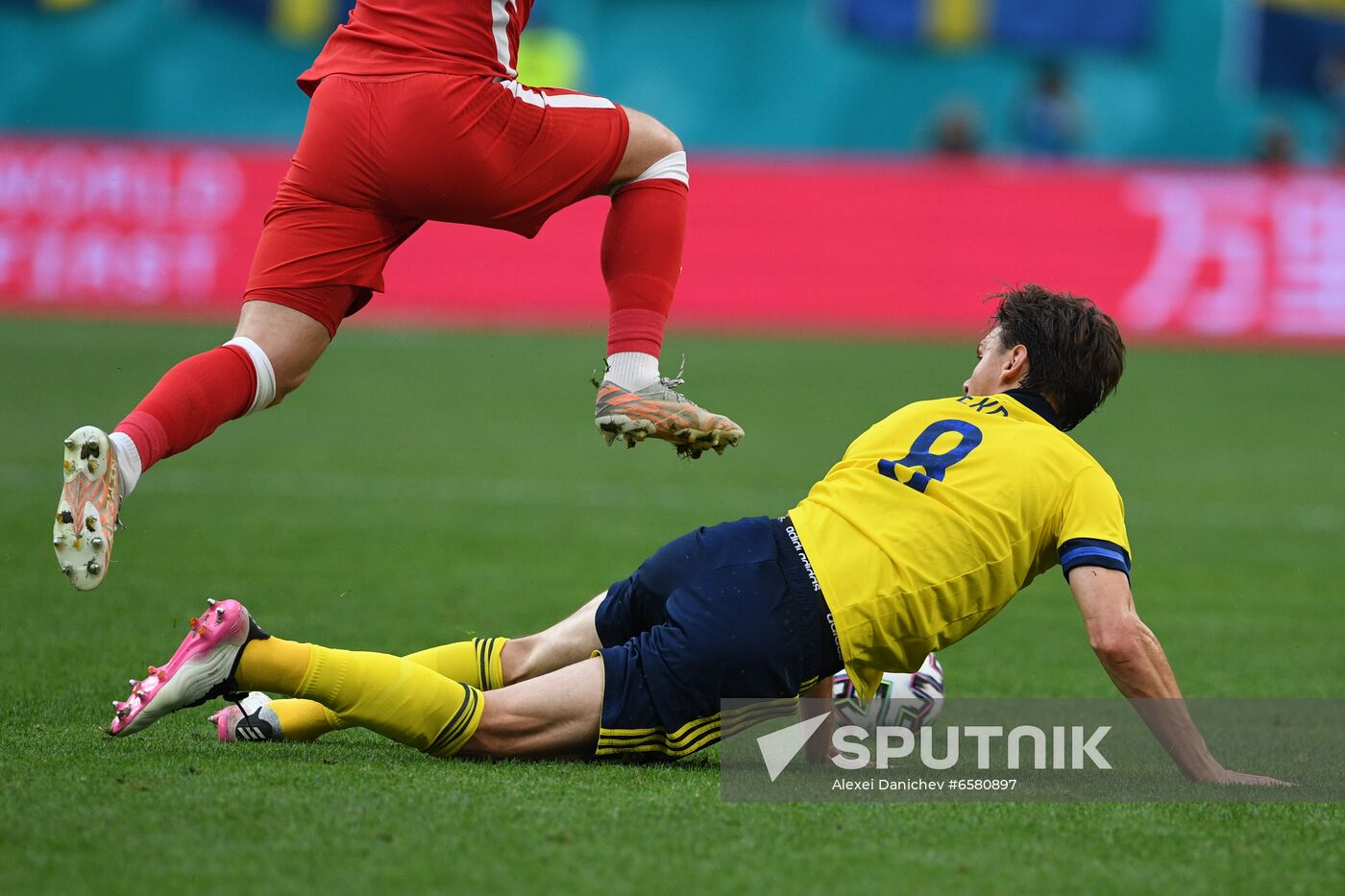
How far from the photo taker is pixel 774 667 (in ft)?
13.6

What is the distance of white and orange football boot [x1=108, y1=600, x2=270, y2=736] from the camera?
4.00m

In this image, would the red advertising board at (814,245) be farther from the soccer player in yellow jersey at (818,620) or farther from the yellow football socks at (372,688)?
the yellow football socks at (372,688)

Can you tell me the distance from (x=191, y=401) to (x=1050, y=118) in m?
19.4

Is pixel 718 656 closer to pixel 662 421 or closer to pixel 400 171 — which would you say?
pixel 662 421

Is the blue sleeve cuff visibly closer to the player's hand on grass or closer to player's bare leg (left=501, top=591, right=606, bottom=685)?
the player's hand on grass

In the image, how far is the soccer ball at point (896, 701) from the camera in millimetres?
4859

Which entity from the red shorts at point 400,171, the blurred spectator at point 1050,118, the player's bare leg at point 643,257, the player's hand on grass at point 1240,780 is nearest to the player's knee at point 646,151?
the player's bare leg at point 643,257

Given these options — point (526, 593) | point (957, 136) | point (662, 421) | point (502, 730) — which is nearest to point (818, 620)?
point (662, 421)

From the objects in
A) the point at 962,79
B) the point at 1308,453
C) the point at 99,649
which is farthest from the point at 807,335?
the point at 99,649

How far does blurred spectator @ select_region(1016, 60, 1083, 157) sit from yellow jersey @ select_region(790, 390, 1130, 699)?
1875 cm

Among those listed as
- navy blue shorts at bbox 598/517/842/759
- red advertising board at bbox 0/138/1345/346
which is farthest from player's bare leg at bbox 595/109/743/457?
red advertising board at bbox 0/138/1345/346

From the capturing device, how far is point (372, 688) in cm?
409

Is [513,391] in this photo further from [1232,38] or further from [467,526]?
[1232,38]

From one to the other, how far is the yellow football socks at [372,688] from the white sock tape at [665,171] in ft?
4.63
